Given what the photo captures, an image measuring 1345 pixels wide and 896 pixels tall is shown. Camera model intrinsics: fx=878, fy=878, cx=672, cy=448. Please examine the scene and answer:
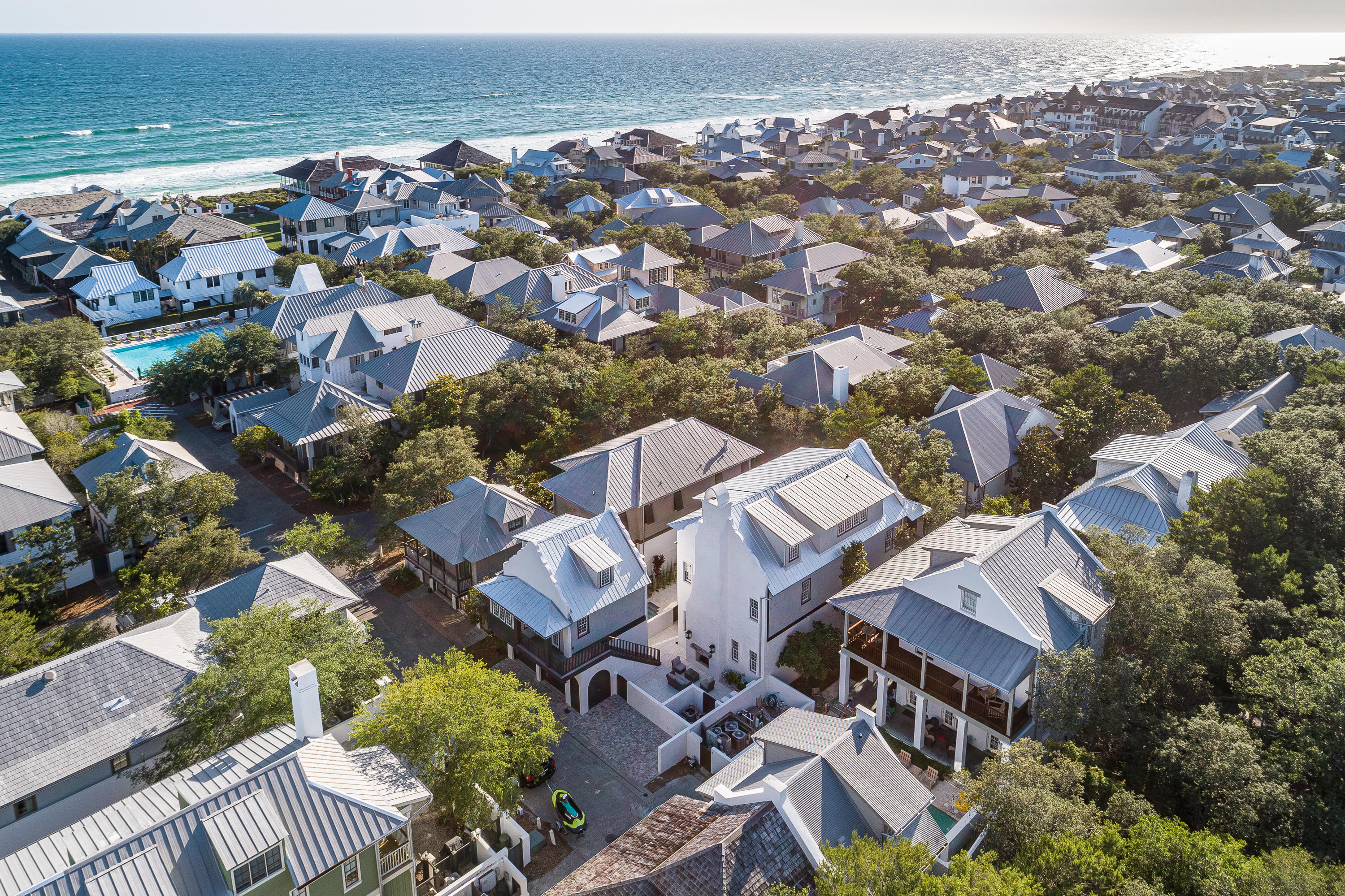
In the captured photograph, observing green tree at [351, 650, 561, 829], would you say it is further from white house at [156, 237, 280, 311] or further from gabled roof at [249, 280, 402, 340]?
white house at [156, 237, 280, 311]

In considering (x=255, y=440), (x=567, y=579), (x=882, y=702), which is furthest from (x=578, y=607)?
(x=255, y=440)

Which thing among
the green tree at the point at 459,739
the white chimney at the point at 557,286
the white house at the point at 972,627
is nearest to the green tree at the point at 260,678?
the green tree at the point at 459,739

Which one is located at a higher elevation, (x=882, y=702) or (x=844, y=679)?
(x=844, y=679)

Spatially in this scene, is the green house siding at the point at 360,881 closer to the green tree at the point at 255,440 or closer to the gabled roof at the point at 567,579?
the gabled roof at the point at 567,579

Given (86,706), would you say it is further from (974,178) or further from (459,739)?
(974,178)

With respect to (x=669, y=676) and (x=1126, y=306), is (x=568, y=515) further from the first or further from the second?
(x=1126, y=306)

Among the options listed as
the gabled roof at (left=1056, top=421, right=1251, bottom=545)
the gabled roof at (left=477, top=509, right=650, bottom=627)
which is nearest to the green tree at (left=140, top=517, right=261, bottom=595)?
the gabled roof at (left=477, top=509, right=650, bottom=627)

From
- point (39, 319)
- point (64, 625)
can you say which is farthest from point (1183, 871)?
point (39, 319)
